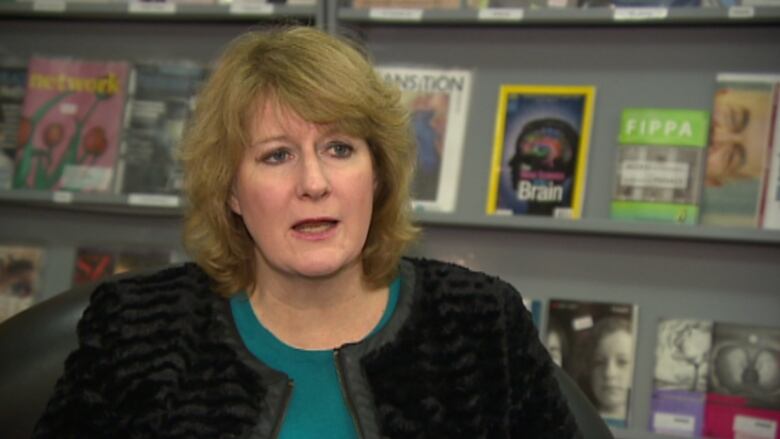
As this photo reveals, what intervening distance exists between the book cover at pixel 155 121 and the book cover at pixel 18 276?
1.34 feet

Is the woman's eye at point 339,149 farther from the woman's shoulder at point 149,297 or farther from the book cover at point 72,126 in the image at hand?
the book cover at point 72,126

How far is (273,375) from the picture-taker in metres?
1.47

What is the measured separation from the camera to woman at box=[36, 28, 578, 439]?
145 centimetres

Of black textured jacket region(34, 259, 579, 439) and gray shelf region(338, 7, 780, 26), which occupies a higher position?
gray shelf region(338, 7, 780, 26)

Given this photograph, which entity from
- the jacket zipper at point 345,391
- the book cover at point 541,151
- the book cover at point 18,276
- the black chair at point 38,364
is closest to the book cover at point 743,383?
the book cover at point 541,151

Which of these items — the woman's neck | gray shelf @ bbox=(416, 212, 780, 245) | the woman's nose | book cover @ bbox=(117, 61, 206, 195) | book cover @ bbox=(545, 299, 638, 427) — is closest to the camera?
the woman's nose

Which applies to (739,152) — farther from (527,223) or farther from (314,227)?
(314,227)

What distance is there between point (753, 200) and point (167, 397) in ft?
5.22

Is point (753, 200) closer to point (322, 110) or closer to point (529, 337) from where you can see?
point (529, 337)

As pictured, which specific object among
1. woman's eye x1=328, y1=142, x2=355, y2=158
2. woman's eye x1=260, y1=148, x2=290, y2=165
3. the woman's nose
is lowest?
the woman's nose

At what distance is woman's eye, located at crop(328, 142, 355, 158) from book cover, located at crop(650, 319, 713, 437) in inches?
53.7

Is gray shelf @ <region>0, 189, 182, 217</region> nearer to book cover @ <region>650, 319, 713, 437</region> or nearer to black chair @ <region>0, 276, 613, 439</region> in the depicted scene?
black chair @ <region>0, 276, 613, 439</region>

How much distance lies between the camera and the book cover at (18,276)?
9.54 feet

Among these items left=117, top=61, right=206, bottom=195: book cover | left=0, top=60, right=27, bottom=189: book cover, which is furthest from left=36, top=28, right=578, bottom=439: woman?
left=0, top=60, right=27, bottom=189: book cover
